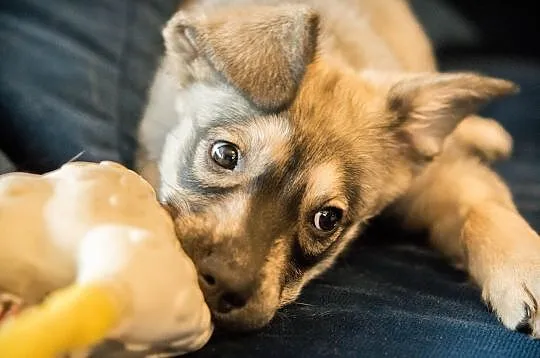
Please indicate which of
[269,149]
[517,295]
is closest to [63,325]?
[269,149]

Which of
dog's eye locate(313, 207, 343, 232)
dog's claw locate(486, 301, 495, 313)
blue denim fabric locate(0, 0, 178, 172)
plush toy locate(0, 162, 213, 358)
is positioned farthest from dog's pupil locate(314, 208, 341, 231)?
blue denim fabric locate(0, 0, 178, 172)

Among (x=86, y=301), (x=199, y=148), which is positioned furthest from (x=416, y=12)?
(x=86, y=301)

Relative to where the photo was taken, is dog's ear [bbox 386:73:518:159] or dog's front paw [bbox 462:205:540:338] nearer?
dog's front paw [bbox 462:205:540:338]

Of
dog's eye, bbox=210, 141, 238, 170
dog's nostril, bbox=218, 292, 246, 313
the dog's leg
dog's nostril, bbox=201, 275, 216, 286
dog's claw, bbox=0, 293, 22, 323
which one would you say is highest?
dog's claw, bbox=0, 293, 22, 323

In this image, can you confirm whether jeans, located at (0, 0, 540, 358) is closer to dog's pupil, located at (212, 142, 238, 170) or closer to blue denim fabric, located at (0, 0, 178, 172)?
blue denim fabric, located at (0, 0, 178, 172)

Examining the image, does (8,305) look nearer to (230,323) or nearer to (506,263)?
(230,323)

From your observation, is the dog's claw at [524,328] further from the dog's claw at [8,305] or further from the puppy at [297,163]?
Result: the dog's claw at [8,305]

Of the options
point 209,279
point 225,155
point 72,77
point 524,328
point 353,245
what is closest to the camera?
point 209,279
